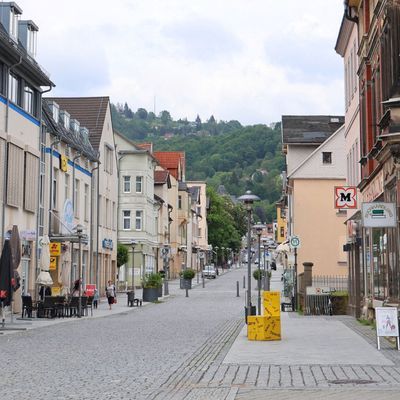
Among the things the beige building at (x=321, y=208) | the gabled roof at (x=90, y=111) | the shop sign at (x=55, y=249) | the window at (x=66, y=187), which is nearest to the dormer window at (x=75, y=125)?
the gabled roof at (x=90, y=111)

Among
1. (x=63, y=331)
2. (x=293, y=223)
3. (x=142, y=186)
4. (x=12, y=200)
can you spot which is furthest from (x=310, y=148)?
(x=63, y=331)

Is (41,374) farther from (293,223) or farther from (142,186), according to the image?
(142,186)

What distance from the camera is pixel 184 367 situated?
15023 millimetres

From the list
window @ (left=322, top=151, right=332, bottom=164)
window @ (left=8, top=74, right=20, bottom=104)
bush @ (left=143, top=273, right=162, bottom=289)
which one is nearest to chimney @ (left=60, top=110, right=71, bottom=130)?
bush @ (left=143, top=273, right=162, bottom=289)

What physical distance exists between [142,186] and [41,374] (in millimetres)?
60247

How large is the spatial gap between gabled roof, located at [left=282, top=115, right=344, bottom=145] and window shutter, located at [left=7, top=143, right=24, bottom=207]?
3480cm

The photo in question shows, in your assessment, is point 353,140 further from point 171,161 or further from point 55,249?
point 171,161

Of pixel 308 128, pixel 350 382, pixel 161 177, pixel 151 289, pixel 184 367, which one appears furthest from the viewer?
pixel 161 177

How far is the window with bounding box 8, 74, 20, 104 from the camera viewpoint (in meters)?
33.3

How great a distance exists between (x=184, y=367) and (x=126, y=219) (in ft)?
198

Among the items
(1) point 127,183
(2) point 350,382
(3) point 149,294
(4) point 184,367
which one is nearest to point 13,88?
(3) point 149,294

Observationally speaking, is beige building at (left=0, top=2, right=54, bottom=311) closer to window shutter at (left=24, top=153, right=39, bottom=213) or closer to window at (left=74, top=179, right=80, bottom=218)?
window shutter at (left=24, top=153, right=39, bottom=213)

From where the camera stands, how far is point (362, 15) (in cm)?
2870

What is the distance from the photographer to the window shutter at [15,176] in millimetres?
32875
